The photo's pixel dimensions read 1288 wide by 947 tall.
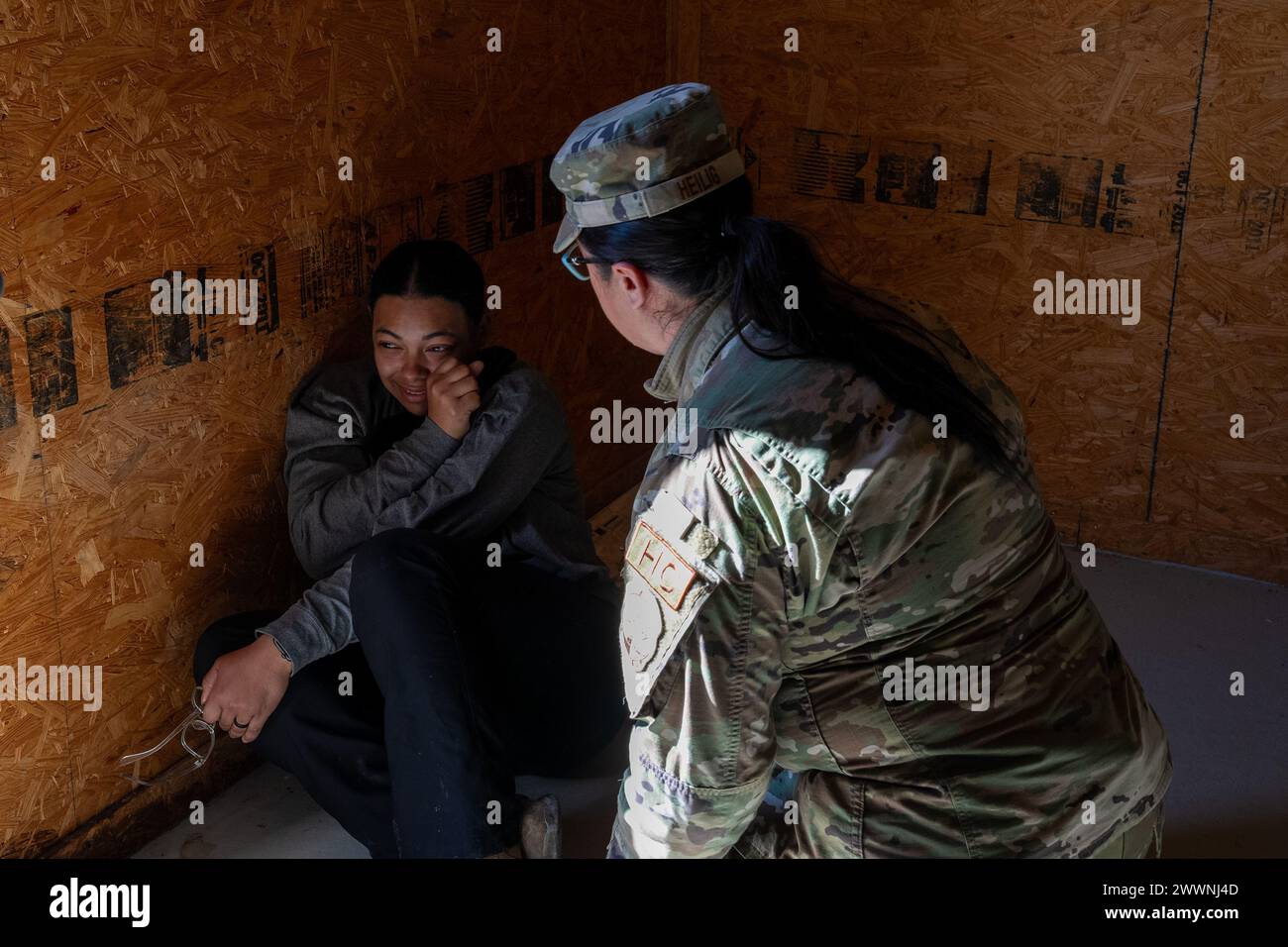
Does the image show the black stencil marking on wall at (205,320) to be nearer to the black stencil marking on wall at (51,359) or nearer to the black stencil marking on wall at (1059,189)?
the black stencil marking on wall at (51,359)

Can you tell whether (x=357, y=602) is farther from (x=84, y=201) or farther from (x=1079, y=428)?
(x=1079, y=428)

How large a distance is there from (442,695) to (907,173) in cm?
205

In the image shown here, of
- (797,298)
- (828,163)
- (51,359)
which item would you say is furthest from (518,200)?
(797,298)

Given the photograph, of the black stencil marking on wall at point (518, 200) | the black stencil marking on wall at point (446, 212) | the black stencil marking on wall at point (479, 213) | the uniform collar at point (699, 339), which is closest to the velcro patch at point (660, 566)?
the uniform collar at point (699, 339)

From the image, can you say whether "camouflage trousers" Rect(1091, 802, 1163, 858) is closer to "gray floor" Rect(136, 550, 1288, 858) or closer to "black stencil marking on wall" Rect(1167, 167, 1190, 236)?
"gray floor" Rect(136, 550, 1288, 858)

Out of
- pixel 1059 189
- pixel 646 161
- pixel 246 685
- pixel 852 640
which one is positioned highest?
pixel 646 161

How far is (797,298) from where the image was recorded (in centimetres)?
157

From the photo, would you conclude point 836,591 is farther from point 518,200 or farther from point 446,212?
point 518,200

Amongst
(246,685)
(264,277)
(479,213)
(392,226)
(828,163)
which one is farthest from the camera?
(828,163)

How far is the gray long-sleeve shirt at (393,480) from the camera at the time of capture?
2.41 metres

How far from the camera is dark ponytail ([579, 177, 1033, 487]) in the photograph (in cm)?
154

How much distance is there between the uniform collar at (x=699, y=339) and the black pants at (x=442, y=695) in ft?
2.47

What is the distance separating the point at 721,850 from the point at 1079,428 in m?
2.26

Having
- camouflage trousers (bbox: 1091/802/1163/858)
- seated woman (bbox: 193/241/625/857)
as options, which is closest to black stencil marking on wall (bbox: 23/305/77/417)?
seated woman (bbox: 193/241/625/857)
